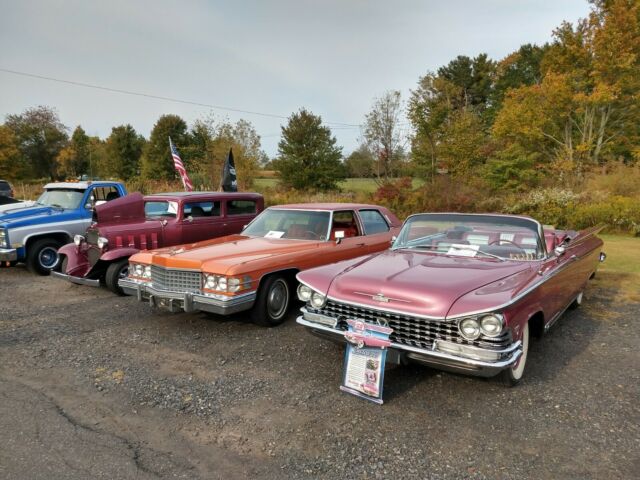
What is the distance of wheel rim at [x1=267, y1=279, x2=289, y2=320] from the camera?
17.0 feet

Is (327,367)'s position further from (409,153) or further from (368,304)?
(409,153)

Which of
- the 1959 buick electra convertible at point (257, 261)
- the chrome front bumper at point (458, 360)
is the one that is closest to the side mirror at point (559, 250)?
the chrome front bumper at point (458, 360)

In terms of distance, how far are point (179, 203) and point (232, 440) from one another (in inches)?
223

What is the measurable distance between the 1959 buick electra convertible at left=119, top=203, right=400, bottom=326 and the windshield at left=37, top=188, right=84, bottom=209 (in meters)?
4.71

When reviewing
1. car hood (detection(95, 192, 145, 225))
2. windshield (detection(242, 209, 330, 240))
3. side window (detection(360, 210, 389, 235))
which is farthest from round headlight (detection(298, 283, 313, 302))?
car hood (detection(95, 192, 145, 225))

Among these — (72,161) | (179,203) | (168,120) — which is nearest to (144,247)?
(179,203)

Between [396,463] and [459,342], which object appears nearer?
[396,463]

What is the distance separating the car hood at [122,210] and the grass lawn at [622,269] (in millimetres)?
8124

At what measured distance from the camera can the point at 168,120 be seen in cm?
4478

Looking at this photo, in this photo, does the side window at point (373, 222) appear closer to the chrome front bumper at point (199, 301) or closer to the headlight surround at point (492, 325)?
the chrome front bumper at point (199, 301)

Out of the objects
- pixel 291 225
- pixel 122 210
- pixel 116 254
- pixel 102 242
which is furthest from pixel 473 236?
pixel 122 210

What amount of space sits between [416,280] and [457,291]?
1.21 feet

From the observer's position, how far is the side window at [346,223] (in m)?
6.31

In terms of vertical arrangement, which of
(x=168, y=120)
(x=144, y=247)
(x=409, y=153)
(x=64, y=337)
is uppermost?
(x=168, y=120)
